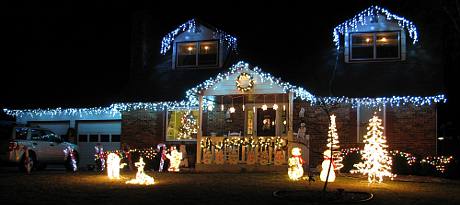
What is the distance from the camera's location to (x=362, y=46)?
67.7 ft

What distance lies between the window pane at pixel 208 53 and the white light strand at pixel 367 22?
4726 mm

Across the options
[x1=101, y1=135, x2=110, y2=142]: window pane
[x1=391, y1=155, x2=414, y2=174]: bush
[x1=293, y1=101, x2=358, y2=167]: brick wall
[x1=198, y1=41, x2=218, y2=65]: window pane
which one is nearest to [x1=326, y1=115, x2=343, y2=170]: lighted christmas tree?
[x1=391, y1=155, x2=414, y2=174]: bush

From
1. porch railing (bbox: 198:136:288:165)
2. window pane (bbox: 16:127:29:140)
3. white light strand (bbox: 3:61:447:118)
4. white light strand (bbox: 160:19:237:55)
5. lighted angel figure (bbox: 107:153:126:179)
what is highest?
white light strand (bbox: 160:19:237:55)

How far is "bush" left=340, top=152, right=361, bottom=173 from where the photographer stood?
1842cm

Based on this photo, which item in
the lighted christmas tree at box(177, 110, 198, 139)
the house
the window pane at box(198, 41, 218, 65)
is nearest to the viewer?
the house

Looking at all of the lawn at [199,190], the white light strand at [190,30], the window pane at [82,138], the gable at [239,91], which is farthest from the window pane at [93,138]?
the lawn at [199,190]

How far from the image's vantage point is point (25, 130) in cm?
2031

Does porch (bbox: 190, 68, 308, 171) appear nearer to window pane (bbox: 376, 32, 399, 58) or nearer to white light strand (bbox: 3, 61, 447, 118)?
→ white light strand (bbox: 3, 61, 447, 118)

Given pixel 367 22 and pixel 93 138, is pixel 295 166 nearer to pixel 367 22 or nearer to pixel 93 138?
pixel 367 22

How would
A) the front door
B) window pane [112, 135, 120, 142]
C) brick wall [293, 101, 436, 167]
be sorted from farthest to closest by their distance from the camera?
window pane [112, 135, 120, 142]
the front door
brick wall [293, 101, 436, 167]

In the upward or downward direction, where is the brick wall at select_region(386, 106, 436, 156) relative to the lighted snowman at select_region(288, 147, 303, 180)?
upward

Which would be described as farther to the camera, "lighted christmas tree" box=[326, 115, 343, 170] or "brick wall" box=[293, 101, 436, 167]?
"brick wall" box=[293, 101, 436, 167]

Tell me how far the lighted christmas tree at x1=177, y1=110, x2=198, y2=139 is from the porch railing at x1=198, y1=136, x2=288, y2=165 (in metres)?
3.04

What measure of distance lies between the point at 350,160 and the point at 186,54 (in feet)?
26.5
